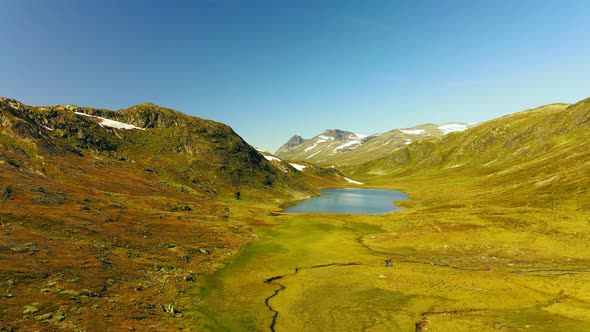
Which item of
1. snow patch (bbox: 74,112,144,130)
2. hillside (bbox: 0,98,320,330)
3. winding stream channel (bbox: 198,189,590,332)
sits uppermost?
snow patch (bbox: 74,112,144,130)

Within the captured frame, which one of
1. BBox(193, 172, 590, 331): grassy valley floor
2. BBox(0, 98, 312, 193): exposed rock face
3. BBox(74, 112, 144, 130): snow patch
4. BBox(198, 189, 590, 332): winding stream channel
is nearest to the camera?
BBox(193, 172, 590, 331): grassy valley floor

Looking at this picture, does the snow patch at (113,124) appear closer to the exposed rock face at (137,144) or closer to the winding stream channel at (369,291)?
the exposed rock face at (137,144)

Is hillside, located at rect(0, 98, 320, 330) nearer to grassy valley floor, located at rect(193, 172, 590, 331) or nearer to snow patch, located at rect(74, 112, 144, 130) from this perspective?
grassy valley floor, located at rect(193, 172, 590, 331)

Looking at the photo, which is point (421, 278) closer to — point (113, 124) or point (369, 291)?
point (369, 291)

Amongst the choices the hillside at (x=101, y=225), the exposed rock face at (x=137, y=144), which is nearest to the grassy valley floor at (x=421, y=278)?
the hillside at (x=101, y=225)

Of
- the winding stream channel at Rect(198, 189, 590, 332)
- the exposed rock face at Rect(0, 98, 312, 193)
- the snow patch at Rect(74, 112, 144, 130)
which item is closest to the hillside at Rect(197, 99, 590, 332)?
the winding stream channel at Rect(198, 189, 590, 332)

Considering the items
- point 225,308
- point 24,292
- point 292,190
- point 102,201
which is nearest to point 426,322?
point 225,308

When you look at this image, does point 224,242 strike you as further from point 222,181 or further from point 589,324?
point 222,181
